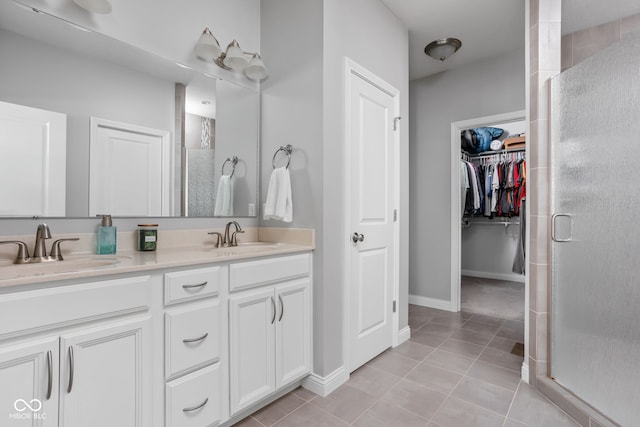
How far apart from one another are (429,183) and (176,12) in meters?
2.92

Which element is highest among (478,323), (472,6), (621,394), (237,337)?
(472,6)

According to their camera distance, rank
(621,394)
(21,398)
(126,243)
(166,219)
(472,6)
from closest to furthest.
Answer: (21,398) < (621,394) < (126,243) < (166,219) < (472,6)

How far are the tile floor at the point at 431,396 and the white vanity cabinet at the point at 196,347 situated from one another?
343 millimetres

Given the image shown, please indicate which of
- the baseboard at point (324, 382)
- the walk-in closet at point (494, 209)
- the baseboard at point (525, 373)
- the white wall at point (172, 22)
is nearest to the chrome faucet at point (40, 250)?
the white wall at point (172, 22)

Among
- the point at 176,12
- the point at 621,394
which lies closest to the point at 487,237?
the point at 621,394

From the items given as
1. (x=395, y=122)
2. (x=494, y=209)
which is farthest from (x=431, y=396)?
(x=494, y=209)

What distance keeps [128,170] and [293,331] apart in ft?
4.14

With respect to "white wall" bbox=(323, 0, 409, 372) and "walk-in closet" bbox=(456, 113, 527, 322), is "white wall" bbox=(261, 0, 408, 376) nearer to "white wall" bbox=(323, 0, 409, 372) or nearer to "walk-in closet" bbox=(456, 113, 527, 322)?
"white wall" bbox=(323, 0, 409, 372)

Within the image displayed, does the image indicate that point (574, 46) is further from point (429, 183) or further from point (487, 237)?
point (487, 237)

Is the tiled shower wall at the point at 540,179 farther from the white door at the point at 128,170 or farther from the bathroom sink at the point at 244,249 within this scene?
the white door at the point at 128,170

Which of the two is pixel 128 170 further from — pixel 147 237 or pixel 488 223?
pixel 488 223

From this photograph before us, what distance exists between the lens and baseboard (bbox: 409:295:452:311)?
3.62 m

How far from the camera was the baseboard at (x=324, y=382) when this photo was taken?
1.92m

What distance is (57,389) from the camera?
104 cm
